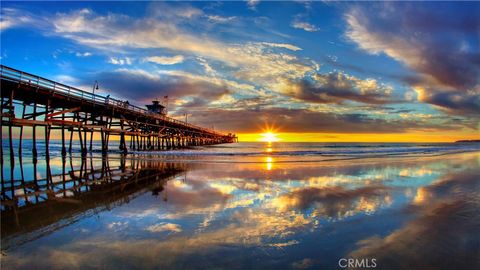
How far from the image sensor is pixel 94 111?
29766 mm

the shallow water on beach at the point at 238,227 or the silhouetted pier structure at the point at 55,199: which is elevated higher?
the silhouetted pier structure at the point at 55,199

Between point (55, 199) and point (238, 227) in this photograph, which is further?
point (55, 199)

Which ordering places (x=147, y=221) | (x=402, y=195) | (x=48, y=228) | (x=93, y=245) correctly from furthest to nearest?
(x=402, y=195) < (x=147, y=221) < (x=48, y=228) < (x=93, y=245)

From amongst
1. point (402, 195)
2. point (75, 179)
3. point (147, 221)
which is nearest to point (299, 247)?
point (147, 221)

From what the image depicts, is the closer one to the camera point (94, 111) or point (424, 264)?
point (424, 264)

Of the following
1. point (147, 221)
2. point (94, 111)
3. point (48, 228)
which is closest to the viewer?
point (48, 228)

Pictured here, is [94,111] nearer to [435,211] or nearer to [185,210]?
[185,210]

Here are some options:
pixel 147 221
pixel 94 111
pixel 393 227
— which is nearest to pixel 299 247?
pixel 393 227

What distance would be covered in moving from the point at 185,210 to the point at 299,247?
3.34 m

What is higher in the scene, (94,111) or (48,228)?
(94,111)

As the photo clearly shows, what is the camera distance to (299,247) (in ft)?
14.5

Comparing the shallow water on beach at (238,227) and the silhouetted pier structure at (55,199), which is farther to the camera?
the silhouetted pier structure at (55,199)

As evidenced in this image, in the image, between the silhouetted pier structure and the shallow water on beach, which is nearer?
the shallow water on beach

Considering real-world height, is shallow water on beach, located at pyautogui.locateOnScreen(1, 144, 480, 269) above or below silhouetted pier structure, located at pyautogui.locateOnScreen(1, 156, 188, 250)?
below
